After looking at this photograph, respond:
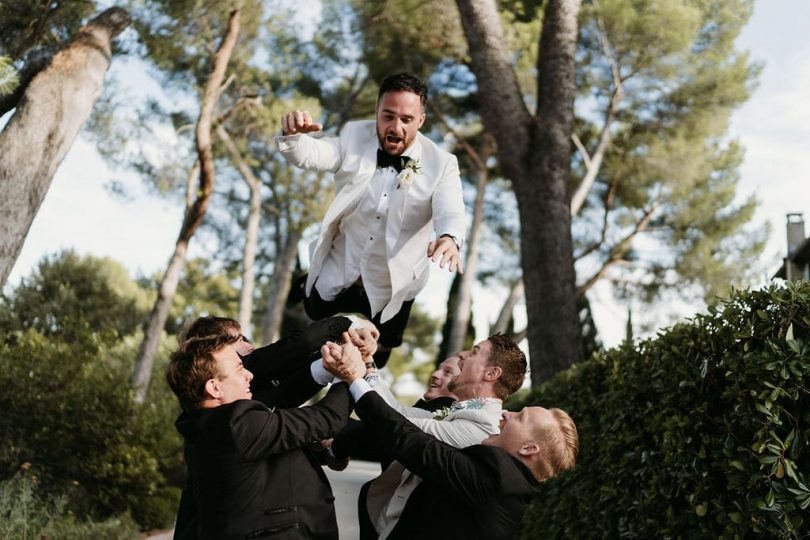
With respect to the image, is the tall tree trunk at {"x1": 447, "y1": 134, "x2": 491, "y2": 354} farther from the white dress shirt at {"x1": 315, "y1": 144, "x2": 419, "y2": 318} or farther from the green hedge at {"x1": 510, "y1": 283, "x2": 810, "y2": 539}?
the white dress shirt at {"x1": 315, "y1": 144, "x2": 419, "y2": 318}

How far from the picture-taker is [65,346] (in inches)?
307

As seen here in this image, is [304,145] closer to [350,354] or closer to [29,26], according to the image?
[350,354]

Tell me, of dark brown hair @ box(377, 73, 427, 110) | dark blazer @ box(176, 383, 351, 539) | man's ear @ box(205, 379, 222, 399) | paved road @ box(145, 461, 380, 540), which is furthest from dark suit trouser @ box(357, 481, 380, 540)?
paved road @ box(145, 461, 380, 540)

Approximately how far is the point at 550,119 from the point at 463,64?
9.39m

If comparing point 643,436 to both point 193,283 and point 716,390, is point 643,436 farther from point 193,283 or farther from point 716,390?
point 193,283

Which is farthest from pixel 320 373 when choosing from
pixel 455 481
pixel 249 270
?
pixel 249 270

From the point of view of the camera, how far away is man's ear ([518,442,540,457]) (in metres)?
2.72

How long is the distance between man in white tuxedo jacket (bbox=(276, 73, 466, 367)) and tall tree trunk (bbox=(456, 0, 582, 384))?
212 inches

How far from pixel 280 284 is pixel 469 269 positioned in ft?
15.6

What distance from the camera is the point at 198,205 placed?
11727 millimetres

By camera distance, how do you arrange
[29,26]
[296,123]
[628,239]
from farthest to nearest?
[628,239], [29,26], [296,123]

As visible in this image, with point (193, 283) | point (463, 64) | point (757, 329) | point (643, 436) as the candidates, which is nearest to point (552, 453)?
point (757, 329)

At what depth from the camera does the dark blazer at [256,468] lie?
2469 mm

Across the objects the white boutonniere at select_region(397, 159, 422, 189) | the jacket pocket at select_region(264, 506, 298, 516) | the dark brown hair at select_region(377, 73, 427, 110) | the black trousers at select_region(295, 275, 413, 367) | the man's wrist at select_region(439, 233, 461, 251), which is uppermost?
the dark brown hair at select_region(377, 73, 427, 110)
